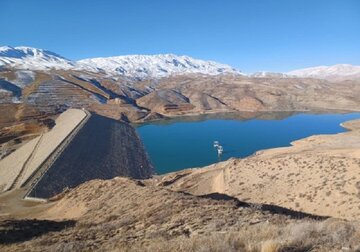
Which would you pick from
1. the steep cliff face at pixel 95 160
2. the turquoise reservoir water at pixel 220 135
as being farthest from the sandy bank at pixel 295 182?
the turquoise reservoir water at pixel 220 135

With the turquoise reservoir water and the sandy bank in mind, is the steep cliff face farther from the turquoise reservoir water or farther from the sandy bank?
the sandy bank

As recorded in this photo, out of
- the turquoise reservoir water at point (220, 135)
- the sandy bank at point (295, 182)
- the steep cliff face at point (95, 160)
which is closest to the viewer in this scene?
the sandy bank at point (295, 182)

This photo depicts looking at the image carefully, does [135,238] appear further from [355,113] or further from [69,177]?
[355,113]

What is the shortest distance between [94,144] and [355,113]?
113 m

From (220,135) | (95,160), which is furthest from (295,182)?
(220,135)

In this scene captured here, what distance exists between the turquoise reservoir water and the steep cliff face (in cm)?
416

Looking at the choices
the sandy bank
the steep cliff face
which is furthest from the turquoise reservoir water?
the sandy bank

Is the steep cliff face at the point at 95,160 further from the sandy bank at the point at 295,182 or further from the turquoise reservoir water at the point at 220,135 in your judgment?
the sandy bank at the point at 295,182

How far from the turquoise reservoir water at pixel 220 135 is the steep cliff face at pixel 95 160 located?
4161 mm

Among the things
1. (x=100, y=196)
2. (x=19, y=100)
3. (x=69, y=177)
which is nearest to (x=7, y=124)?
(x=19, y=100)

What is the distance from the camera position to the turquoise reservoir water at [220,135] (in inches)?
2772

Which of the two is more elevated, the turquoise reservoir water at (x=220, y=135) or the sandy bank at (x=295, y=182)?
the sandy bank at (x=295, y=182)

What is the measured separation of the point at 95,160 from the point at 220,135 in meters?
51.9

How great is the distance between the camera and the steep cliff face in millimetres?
38816
